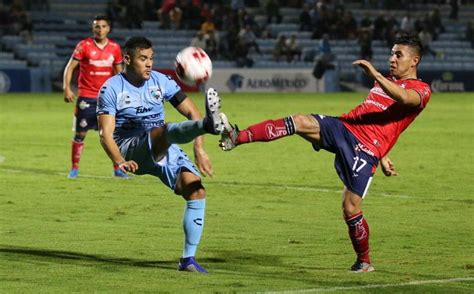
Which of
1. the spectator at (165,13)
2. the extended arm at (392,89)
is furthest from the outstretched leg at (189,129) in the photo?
the spectator at (165,13)

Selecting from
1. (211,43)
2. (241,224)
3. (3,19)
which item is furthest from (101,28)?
(211,43)

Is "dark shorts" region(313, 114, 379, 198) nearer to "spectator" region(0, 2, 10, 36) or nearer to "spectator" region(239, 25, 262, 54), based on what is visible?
"spectator" region(0, 2, 10, 36)

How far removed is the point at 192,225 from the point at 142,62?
142 centimetres

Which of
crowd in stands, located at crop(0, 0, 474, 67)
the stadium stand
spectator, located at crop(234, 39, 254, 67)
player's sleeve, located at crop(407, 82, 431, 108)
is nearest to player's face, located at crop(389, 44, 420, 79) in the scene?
player's sleeve, located at crop(407, 82, 431, 108)

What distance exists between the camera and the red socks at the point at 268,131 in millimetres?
9523

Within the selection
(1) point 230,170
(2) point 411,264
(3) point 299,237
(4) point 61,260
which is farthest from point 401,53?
(1) point 230,170

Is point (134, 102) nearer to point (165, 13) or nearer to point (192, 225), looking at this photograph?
point (192, 225)

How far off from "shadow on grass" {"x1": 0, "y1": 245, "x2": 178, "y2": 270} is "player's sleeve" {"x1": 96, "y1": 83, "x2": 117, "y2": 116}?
50.4 inches

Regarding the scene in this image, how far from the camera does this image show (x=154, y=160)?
9609 mm

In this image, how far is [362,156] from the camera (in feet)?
31.9

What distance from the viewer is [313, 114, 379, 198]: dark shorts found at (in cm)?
970

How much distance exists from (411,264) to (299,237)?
1890mm

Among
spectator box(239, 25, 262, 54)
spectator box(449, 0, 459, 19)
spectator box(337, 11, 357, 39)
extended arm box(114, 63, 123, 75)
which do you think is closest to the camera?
extended arm box(114, 63, 123, 75)

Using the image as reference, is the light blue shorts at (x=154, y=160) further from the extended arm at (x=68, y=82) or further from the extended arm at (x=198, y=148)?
the extended arm at (x=68, y=82)
